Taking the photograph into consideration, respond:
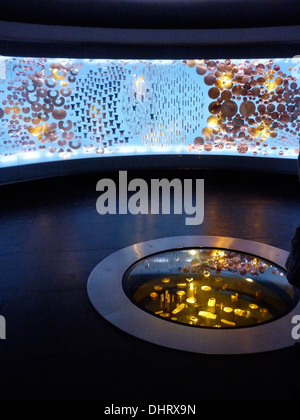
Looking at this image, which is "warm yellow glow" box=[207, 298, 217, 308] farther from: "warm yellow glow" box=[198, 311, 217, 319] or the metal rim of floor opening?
the metal rim of floor opening

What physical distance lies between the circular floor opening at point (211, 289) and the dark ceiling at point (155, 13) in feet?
15.0

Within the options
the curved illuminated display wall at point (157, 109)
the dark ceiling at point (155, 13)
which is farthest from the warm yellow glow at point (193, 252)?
the curved illuminated display wall at point (157, 109)

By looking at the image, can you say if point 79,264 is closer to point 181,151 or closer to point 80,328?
point 80,328

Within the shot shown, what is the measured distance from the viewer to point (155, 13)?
6.72 meters

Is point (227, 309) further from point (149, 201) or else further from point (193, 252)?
point (149, 201)

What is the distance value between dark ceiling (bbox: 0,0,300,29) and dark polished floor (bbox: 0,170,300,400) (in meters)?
3.32

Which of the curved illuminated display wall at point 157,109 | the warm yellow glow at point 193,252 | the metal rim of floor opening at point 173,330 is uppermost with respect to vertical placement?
the curved illuminated display wall at point 157,109

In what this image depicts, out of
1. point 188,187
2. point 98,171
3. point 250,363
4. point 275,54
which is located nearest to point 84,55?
point 98,171

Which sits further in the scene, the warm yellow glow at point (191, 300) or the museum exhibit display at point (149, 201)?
the warm yellow glow at point (191, 300)

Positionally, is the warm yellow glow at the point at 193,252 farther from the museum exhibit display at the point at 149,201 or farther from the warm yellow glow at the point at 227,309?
the warm yellow glow at the point at 227,309

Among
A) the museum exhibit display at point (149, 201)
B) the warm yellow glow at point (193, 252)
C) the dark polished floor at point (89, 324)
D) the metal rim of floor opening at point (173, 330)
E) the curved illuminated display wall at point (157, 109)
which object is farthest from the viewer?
the curved illuminated display wall at point (157, 109)

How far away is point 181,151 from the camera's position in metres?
8.45

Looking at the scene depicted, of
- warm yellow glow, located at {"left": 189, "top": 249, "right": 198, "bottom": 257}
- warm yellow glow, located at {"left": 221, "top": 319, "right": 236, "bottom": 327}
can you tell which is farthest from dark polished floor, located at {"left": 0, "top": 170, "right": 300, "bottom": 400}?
warm yellow glow, located at {"left": 189, "top": 249, "right": 198, "bottom": 257}

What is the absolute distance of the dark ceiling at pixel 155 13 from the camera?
20.4ft
